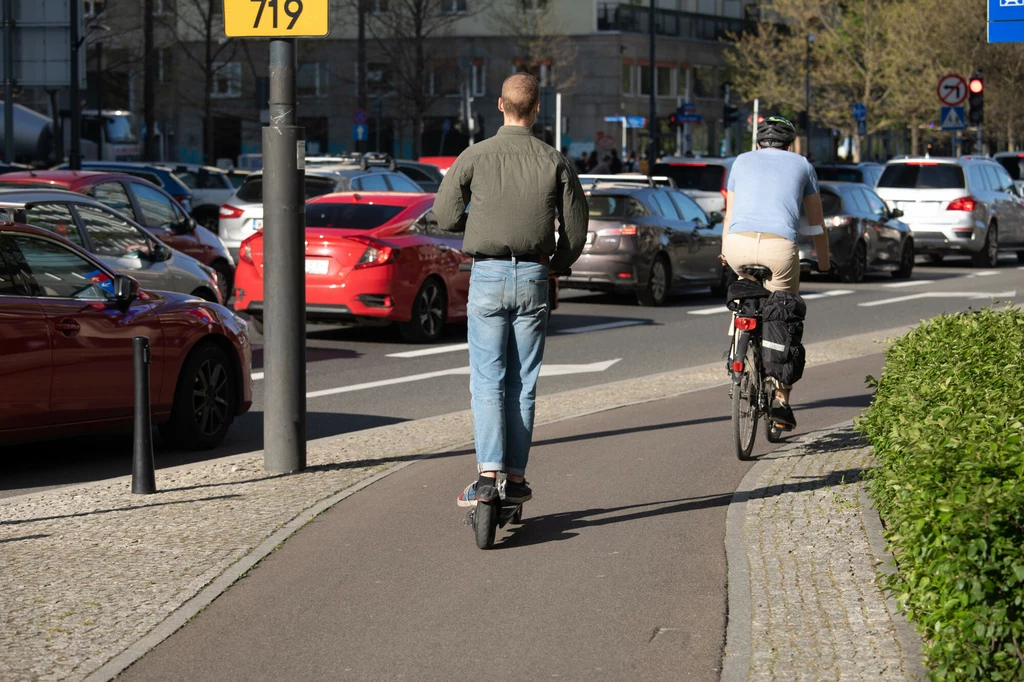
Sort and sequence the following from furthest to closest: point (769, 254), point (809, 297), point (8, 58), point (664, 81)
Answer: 1. point (664, 81)
2. point (8, 58)
3. point (809, 297)
4. point (769, 254)

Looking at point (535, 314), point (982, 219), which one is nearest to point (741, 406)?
point (535, 314)

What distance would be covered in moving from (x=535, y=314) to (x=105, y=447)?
4.27m

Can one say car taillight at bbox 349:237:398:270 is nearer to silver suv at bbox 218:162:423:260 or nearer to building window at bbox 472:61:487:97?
silver suv at bbox 218:162:423:260

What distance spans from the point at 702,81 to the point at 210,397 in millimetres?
70901

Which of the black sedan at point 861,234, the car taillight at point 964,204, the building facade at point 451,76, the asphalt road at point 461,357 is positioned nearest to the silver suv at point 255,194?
the asphalt road at point 461,357

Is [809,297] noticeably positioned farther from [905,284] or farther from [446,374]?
[446,374]

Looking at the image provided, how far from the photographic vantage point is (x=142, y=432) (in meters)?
8.04

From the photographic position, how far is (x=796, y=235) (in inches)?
357

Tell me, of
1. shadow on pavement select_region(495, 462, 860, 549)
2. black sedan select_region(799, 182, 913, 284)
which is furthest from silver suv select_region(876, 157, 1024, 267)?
shadow on pavement select_region(495, 462, 860, 549)

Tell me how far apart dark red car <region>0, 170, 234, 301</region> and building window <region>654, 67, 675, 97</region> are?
5876 centimetres

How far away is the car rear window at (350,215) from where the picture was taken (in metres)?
16.2

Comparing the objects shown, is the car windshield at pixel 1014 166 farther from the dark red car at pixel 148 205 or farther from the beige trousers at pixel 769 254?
the beige trousers at pixel 769 254

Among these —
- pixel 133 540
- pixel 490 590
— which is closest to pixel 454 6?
pixel 133 540

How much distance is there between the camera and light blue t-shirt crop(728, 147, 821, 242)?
9.03m
